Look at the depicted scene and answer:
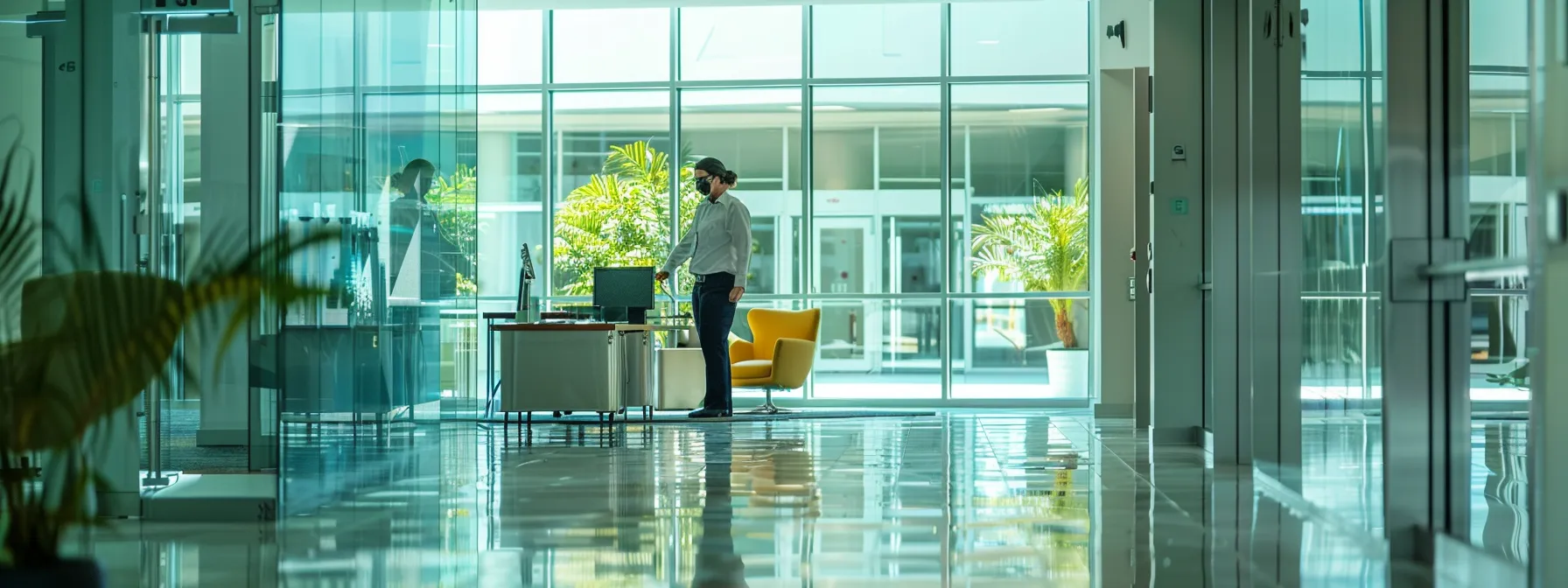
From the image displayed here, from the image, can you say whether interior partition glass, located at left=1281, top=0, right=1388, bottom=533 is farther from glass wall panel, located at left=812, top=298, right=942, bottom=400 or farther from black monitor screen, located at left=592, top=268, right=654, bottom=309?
glass wall panel, located at left=812, top=298, right=942, bottom=400

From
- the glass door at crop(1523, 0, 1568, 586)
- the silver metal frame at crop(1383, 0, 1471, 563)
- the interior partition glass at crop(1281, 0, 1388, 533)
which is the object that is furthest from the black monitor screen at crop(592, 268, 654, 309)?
the glass door at crop(1523, 0, 1568, 586)

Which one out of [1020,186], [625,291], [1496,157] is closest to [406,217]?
[1496,157]

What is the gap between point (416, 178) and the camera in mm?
5102

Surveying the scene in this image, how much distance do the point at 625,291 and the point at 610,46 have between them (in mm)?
3916

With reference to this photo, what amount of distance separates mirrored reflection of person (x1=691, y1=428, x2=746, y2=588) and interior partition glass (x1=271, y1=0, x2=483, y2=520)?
75 cm

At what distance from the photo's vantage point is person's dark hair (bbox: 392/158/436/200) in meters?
4.95

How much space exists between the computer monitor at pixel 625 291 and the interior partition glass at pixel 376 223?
2.98 m

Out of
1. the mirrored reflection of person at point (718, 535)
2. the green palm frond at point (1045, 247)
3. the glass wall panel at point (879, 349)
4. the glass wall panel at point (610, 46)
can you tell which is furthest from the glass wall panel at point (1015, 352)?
the mirrored reflection of person at point (718, 535)

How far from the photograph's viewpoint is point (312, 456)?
13.7ft

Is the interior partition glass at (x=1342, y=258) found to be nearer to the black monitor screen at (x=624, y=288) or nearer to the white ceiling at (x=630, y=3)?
the black monitor screen at (x=624, y=288)

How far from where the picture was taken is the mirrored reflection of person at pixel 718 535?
10.3 ft

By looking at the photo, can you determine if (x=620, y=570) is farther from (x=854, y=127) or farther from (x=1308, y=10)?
(x=854, y=127)

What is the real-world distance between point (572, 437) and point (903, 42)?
5.55 metres

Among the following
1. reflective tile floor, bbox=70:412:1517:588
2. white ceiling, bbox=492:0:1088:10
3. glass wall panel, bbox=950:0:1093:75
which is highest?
white ceiling, bbox=492:0:1088:10
